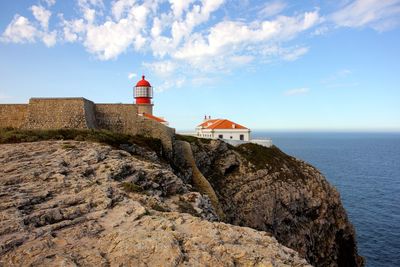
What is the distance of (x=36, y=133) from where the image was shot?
810 inches

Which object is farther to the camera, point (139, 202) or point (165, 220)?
point (139, 202)

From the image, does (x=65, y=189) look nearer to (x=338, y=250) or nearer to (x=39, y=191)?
(x=39, y=191)

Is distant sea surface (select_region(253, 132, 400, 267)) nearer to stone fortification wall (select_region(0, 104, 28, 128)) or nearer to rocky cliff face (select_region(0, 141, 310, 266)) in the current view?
rocky cliff face (select_region(0, 141, 310, 266))

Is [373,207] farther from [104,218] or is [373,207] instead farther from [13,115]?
[104,218]

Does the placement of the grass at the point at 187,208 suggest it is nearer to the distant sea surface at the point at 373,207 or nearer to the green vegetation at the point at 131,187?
the green vegetation at the point at 131,187

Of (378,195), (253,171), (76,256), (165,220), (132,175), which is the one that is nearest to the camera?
(76,256)

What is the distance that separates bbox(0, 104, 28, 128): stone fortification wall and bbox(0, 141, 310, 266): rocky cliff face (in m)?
9.00

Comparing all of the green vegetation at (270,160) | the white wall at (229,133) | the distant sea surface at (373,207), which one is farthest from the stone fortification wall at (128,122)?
the distant sea surface at (373,207)

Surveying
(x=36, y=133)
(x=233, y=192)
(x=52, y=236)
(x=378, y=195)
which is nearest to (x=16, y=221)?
(x=52, y=236)

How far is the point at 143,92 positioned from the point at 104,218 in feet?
96.8

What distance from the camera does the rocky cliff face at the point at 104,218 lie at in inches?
307

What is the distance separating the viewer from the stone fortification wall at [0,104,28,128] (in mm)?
25234

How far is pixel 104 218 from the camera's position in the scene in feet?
32.8

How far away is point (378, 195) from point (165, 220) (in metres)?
57.7
